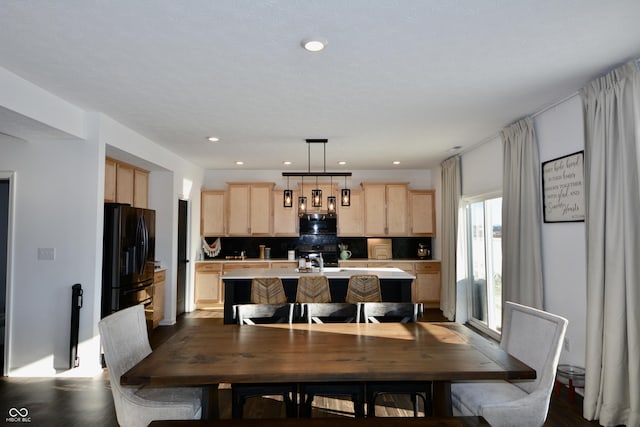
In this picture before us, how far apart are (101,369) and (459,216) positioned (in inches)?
200

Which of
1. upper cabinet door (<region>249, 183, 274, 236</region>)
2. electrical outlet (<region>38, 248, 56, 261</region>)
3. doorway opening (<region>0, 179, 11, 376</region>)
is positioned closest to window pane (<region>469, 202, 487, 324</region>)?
upper cabinet door (<region>249, 183, 274, 236</region>)

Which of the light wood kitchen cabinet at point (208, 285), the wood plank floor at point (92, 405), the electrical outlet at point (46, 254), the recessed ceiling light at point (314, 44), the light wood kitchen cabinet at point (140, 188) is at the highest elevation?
the recessed ceiling light at point (314, 44)

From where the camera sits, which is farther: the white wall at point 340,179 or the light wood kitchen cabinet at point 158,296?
the white wall at point 340,179

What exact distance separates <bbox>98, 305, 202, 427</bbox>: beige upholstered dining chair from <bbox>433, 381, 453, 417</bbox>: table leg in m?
1.28

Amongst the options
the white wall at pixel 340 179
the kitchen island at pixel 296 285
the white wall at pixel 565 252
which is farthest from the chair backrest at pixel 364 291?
the white wall at pixel 340 179

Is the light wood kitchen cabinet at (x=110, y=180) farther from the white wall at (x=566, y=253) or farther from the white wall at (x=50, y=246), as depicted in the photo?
the white wall at (x=566, y=253)

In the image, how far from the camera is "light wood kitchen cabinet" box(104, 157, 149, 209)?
472 cm

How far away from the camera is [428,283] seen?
6824 mm

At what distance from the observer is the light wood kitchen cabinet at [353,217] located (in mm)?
7168

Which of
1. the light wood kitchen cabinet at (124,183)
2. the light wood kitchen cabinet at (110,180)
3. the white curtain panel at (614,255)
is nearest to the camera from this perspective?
the white curtain panel at (614,255)

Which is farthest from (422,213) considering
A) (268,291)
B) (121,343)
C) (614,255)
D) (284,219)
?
(121,343)

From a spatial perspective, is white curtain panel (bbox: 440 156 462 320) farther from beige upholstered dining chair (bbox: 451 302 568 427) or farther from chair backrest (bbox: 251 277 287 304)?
beige upholstered dining chair (bbox: 451 302 568 427)

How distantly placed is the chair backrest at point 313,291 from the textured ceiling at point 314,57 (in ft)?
5.61

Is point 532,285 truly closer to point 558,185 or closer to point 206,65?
point 558,185
